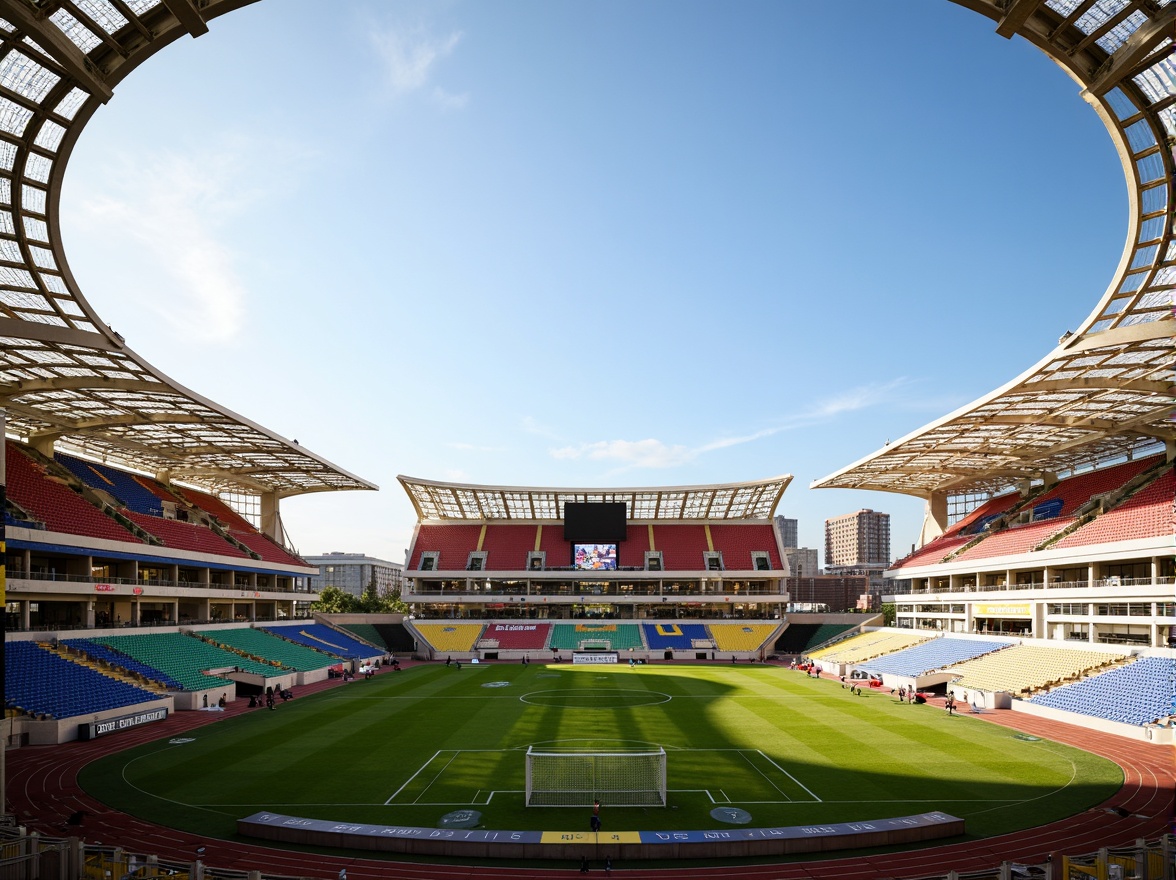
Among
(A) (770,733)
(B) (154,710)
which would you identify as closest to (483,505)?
(B) (154,710)

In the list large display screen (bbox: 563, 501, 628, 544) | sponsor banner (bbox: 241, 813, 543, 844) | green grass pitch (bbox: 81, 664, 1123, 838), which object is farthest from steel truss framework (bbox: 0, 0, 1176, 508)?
large display screen (bbox: 563, 501, 628, 544)

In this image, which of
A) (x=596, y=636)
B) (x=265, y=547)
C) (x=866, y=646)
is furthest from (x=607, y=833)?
(x=265, y=547)

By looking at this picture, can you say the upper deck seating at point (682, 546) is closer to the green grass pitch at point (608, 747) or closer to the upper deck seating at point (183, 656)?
the green grass pitch at point (608, 747)

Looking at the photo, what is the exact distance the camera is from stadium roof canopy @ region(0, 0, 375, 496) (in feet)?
64.2

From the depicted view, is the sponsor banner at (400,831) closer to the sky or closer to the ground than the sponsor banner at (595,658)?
closer to the sky

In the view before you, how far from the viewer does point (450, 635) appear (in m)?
80.3

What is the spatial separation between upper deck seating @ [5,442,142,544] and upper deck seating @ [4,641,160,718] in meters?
7.71

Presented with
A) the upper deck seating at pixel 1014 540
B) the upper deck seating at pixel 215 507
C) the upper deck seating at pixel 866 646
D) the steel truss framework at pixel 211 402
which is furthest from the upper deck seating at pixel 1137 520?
the upper deck seating at pixel 215 507

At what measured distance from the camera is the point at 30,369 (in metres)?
40.8

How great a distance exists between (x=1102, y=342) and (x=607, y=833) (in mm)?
29487

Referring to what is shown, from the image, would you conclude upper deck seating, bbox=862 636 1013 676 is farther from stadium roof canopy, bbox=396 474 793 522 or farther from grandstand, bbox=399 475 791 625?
stadium roof canopy, bbox=396 474 793 522

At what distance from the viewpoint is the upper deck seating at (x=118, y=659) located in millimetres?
42694

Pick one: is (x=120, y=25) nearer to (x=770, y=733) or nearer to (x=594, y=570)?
(x=770, y=733)

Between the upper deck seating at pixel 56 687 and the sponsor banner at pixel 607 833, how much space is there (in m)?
19.3
